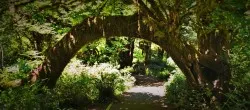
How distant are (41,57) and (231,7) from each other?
30.3ft

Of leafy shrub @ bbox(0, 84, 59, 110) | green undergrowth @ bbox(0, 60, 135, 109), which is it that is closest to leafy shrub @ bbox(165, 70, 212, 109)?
green undergrowth @ bbox(0, 60, 135, 109)

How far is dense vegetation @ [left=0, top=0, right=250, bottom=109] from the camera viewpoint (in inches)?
373

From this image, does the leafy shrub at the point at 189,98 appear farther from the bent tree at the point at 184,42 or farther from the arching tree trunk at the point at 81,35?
the arching tree trunk at the point at 81,35

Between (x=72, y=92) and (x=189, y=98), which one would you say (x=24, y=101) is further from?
(x=189, y=98)

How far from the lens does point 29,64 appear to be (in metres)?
13.9

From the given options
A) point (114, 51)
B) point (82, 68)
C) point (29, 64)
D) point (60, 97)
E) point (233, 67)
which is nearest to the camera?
point (233, 67)

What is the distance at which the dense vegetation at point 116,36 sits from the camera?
9484 millimetres

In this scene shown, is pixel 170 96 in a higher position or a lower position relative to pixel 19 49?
lower

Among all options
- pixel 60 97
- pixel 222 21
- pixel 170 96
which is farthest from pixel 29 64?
pixel 222 21

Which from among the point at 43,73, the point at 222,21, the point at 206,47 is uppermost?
the point at 222,21

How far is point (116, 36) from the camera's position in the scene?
12.6 metres

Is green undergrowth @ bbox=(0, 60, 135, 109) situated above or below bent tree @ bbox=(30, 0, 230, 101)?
below

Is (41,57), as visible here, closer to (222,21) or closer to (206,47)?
(206,47)

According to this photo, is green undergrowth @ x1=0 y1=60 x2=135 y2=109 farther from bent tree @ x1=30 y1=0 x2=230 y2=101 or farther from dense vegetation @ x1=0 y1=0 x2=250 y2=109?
bent tree @ x1=30 y1=0 x2=230 y2=101
